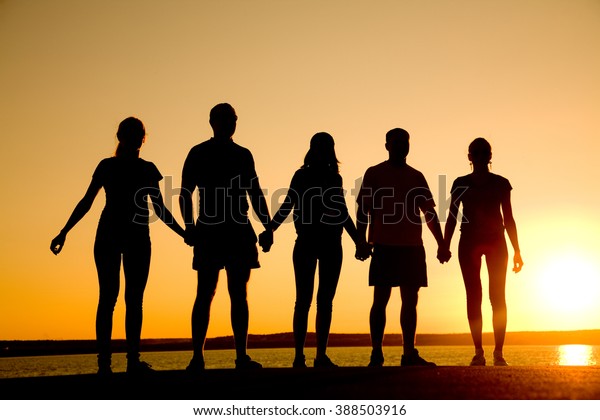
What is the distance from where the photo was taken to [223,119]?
8.30 m

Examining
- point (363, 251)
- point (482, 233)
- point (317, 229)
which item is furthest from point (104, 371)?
point (482, 233)

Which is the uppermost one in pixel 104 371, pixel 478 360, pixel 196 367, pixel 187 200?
pixel 187 200

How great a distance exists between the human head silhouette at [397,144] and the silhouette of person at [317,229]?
784 mm

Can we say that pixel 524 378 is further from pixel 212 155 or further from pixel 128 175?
pixel 128 175

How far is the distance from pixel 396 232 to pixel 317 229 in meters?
1.08

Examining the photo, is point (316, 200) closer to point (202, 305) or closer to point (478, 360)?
point (202, 305)

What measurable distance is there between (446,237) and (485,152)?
124 centimetres

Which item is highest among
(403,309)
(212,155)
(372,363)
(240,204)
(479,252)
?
(212,155)

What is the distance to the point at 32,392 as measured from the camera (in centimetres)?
700

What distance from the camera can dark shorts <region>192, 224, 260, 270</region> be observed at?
823cm

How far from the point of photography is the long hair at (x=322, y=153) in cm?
914

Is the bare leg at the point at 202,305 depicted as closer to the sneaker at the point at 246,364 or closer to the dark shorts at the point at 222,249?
the dark shorts at the point at 222,249

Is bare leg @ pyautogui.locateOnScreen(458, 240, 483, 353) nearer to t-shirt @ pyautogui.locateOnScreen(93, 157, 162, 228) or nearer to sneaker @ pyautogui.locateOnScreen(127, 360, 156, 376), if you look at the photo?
t-shirt @ pyautogui.locateOnScreen(93, 157, 162, 228)
